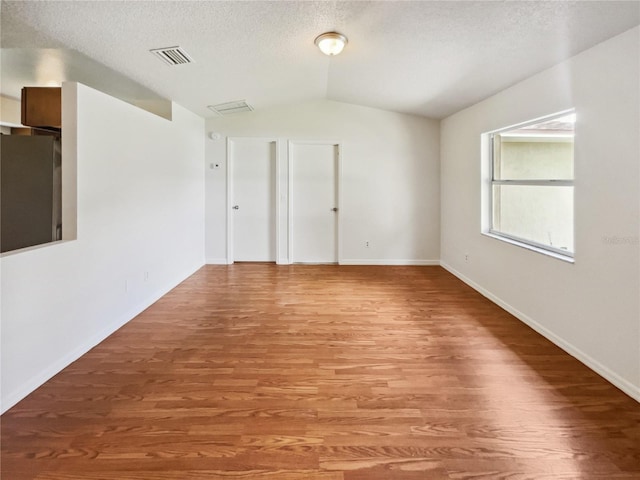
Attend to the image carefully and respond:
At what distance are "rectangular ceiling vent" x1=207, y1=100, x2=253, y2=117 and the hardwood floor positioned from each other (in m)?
3.09

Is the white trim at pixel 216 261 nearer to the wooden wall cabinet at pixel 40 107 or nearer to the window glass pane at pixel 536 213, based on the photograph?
the wooden wall cabinet at pixel 40 107

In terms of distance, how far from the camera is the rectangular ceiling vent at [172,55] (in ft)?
10.0

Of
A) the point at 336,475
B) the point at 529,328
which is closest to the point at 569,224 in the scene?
the point at 529,328

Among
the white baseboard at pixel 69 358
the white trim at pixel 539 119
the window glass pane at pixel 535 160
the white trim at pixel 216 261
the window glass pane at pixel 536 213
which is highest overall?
the white trim at pixel 539 119

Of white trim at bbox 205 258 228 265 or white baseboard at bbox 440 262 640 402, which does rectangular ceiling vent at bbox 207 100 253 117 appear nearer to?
white trim at bbox 205 258 228 265

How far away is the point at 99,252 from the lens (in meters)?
2.94

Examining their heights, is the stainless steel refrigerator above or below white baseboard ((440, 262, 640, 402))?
above

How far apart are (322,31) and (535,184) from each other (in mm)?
2341

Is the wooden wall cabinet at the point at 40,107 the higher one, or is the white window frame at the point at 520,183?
the wooden wall cabinet at the point at 40,107

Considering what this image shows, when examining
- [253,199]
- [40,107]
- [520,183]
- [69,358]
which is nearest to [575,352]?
[520,183]

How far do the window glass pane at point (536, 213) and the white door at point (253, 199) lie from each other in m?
3.38

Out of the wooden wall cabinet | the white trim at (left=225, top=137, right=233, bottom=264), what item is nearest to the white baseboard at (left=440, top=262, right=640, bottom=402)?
the white trim at (left=225, top=137, right=233, bottom=264)

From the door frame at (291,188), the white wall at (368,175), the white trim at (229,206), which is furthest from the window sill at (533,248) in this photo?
the white trim at (229,206)

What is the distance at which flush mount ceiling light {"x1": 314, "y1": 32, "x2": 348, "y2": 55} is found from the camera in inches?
119
